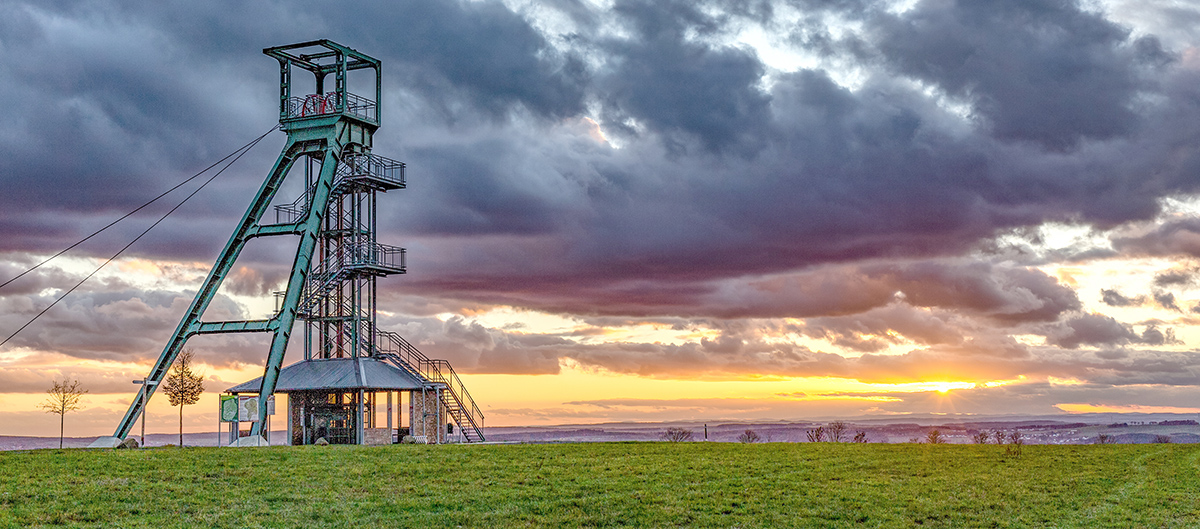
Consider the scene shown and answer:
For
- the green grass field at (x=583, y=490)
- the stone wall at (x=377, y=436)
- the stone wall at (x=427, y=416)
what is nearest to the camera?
the green grass field at (x=583, y=490)

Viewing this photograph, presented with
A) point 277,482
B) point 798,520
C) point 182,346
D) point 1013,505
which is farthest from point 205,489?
point 182,346

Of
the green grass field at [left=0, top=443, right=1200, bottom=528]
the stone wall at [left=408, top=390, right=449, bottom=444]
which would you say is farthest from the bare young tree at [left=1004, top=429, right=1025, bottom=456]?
the stone wall at [left=408, top=390, right=449, bottom=444]

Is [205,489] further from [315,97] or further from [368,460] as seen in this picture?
[315,97]

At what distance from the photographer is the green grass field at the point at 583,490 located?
72.0ft

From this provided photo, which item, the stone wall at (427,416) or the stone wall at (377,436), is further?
the stone wall at (427,416)

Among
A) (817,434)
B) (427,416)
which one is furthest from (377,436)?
(817,434)

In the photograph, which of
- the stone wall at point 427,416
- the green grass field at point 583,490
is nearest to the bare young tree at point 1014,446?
the green grass field at point 583,490

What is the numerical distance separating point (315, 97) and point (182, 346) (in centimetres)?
1531

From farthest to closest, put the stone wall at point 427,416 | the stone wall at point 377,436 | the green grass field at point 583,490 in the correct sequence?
the stone wall at point 427,416, the stone wall at point 377,436, the green grass field at point 583,490

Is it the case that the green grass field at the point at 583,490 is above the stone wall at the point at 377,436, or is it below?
below

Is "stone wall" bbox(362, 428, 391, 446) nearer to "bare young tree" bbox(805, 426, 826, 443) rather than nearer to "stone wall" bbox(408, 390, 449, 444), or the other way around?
"stone wall" bbox(408, 390, 449, 444)

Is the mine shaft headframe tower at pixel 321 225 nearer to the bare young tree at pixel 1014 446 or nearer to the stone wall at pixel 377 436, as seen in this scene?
the stone wall at pixel 377 436

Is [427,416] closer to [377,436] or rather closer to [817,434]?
[377,436]

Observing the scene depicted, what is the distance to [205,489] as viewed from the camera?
991 inches
